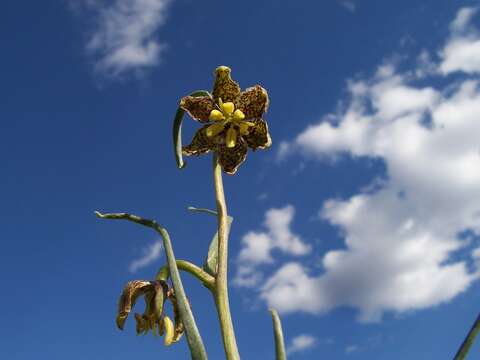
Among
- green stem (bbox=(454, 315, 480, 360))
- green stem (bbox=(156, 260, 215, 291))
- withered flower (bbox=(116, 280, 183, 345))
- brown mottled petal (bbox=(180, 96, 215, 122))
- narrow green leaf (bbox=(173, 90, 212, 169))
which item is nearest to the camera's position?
green stem (bbox=(454, 315, 480, 360))

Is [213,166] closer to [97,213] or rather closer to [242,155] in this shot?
[242,155]

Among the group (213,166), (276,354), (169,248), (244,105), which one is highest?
(244,105)

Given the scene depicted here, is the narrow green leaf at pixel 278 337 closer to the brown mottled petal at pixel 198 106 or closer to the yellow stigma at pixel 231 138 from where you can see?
the yellow stigma at pixel 231 138

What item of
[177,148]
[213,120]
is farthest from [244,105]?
[177,148]

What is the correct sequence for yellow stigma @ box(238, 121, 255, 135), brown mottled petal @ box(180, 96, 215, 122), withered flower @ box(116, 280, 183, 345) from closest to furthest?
1. withered flower @ box(116, 280, 183, 345)
2. brown mottled petal @ box(180, 96, 215, 122)
3. yellow stigma @ box(238, 121, 255, 135)

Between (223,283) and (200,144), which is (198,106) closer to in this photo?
(200,144)

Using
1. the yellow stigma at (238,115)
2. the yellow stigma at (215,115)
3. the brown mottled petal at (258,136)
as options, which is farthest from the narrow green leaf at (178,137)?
the brown mottled petal at (258,136)

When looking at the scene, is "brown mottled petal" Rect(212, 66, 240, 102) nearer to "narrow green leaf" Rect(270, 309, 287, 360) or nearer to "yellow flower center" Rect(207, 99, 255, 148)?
"yellow flower center" Rect(207, 99, 255, 148)

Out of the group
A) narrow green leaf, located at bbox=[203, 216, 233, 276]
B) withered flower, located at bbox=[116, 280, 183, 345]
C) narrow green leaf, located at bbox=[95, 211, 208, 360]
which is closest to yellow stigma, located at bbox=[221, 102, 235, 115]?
narrow green leaf, located at bbox=[203, 216, 233, 276]
